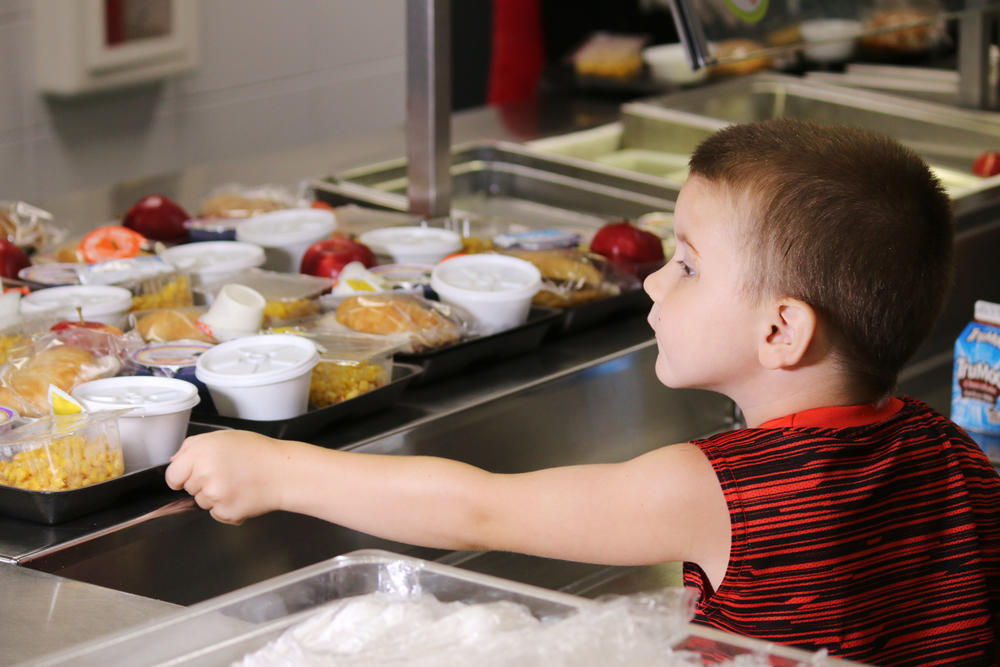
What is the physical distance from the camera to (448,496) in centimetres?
108

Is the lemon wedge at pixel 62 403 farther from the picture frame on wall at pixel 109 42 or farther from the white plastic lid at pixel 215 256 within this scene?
the picture frame on wall at pixel 109 42

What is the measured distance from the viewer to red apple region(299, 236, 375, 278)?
175cm

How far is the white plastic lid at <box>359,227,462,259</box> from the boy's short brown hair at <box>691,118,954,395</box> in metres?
0.72

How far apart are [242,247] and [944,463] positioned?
3.30 feet

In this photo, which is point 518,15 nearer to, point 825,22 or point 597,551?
point 825,22

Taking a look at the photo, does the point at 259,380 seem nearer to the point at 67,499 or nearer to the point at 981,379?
the point at 67,499

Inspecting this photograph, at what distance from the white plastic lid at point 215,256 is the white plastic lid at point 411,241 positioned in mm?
158

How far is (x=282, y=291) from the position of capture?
1621 mm

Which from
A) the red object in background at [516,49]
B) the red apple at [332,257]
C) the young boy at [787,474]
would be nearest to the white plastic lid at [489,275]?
the red apple at [332,257]

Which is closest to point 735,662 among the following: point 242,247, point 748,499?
point 748,499

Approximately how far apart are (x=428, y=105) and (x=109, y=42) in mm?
2283

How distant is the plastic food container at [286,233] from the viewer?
1.83 m

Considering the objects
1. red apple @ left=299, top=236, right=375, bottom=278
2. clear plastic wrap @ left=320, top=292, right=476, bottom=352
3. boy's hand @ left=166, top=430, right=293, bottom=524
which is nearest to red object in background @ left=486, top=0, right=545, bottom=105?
red apple @ left=299, top=236, right=375, bottom=278

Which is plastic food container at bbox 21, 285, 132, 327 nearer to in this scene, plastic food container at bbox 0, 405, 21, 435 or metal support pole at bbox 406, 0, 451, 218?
plastic food container at bbox 0, 405, 21, 435
